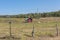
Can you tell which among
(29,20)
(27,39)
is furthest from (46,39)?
(29,20)

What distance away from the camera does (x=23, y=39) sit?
1256 centimetres

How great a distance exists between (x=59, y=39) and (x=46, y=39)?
2.89 ft

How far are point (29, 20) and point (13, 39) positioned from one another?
840 inches

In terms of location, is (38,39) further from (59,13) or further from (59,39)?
(59,13)

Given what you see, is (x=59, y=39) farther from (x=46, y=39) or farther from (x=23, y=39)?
(x=23, y=39)

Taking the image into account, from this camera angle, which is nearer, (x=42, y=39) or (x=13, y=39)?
(x=13, y=39)

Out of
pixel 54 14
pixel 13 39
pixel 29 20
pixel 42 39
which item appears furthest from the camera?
pixel 54 14

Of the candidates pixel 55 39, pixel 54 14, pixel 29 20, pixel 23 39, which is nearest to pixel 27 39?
pixel 23 39

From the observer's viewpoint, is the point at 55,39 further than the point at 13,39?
Yes

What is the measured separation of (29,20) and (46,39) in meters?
20.5

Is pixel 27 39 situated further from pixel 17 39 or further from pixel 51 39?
pixel 51 39

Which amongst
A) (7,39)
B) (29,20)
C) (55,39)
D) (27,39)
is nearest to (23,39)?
(27,39)

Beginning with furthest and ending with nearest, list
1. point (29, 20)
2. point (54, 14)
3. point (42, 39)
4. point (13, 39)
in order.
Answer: point (54, 14)
point (29, 20)
point (42, 39)
point (13, 39)

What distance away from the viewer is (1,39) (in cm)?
1219
